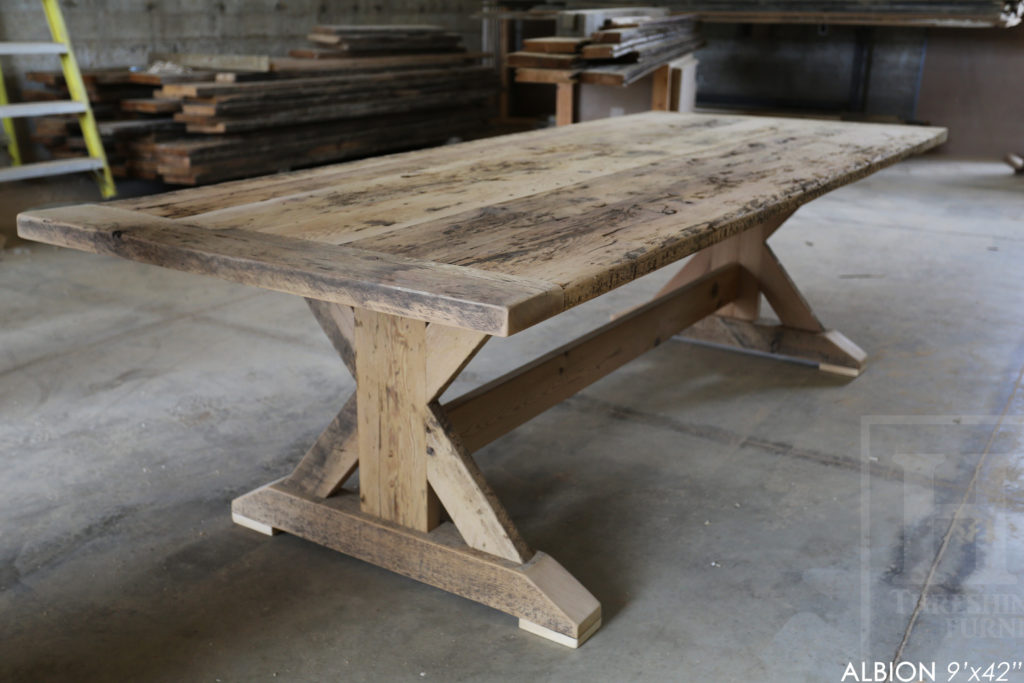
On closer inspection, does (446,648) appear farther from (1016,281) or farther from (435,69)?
(435,69)

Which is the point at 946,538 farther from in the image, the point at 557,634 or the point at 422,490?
the point at 422,490

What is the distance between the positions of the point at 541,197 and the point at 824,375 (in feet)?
5.31

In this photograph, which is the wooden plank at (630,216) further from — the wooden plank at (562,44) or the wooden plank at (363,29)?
the wooden plank at (363,29)

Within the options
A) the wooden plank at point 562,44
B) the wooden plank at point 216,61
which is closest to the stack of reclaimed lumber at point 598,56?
the wooden plank at point 562,44

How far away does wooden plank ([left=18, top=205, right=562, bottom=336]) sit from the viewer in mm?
1395

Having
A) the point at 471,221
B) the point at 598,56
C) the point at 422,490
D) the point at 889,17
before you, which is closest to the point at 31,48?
the point at 598,56

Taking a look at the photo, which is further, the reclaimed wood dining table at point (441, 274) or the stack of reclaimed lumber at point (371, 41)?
the stack of reclaimed lumber at point (371, 41)

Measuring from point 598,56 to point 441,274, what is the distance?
160 inches

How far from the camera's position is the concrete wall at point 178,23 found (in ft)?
18.3

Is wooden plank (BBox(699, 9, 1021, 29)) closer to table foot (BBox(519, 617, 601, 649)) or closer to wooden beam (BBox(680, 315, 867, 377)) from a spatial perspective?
wooden beam (BBox(680, 315, 867, 377))

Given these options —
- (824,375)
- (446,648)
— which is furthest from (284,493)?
(824,375)

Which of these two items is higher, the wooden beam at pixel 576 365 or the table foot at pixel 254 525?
the wooden beam at pixel 576 365

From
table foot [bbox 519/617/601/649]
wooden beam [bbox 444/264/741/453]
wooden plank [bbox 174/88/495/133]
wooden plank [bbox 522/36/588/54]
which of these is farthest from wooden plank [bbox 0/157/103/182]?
table foot [bbox 519/617/601/649]

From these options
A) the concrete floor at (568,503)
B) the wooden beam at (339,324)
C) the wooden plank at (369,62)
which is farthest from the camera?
the wooden plank at (369,62)
